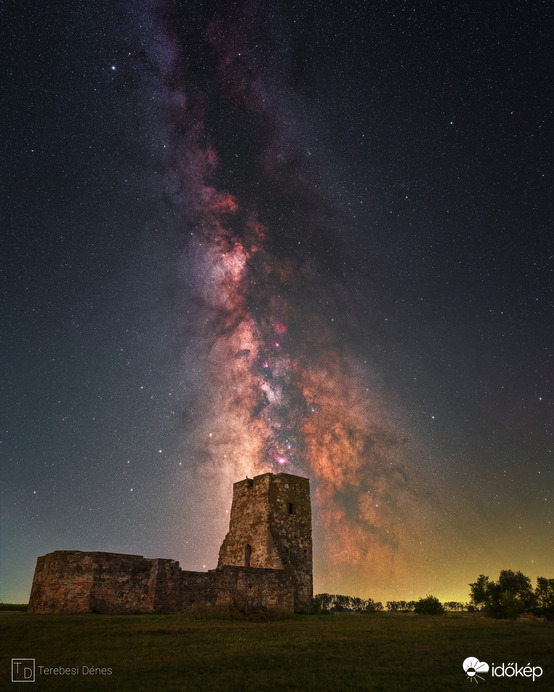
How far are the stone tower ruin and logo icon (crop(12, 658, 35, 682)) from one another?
56.5ft

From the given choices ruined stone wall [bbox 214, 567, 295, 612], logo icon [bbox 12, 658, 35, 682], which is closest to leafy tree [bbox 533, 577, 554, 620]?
ruined stone wall [bbox 214, 567, 295, 612]

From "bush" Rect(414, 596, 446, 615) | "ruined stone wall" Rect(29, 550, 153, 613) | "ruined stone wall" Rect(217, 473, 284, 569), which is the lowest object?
"bush" Rect(414, 596, 446, 615)

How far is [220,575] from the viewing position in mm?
19734

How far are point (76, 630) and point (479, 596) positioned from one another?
3044cm

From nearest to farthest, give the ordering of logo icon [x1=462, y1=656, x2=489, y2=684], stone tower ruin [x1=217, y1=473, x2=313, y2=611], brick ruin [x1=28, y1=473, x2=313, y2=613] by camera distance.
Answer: logo icon [x1=462, y1=656, x2=489, y2=684] → brick ruin [x1=28, y1=473, x2=313, y2=613] → stone tower ruin [x1=217, y1=473, x2=313, y2=611]

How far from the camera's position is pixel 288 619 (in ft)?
59.8

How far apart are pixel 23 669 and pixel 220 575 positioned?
1336cm

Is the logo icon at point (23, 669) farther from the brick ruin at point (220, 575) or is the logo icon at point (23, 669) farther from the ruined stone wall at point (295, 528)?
the ruined stone wall at point (295, 528)

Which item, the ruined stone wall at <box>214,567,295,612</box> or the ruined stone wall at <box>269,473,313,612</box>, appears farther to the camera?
the ruined stone wall at <box>269,473,313,612</box>

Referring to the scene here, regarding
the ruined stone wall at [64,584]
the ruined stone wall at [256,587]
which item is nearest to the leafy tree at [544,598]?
the ruined stone wall at [256,587]

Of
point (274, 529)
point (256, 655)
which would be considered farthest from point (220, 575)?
point (256, 655)

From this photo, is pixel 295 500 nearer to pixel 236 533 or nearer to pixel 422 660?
pixel 236 533

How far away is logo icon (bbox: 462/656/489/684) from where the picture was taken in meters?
7.41

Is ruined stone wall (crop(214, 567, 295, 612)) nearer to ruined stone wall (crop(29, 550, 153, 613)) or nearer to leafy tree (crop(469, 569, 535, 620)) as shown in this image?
ruined stone wall (crop(29, 550, 153, 613))
